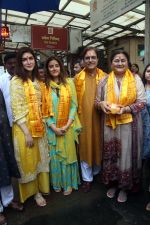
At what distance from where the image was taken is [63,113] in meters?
3.28

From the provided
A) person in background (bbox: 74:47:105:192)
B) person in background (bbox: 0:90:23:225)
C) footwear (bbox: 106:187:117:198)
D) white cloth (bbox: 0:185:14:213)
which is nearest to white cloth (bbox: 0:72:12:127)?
person in background (bbox: 0:90:23:225)

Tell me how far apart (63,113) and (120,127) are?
0.73 meters

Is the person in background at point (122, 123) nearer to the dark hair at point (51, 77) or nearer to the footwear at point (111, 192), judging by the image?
the footwear at point (111, 192)

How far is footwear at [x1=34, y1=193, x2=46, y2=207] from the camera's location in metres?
3.19

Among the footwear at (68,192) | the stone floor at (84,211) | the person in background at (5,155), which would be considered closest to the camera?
the person in background at (5,155)

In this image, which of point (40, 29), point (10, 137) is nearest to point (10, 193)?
point (10, 137)

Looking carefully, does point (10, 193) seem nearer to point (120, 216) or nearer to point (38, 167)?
point (38, 167)

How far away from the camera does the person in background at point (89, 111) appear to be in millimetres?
3391

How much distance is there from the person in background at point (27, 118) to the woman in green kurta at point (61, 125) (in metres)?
0.21

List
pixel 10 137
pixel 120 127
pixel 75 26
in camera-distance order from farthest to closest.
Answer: pixel 75 26 < pixel 120 127 < pixel 10 137

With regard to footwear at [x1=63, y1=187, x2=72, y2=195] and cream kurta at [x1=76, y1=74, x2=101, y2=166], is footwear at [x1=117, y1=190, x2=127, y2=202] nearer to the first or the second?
cream kurta at [x1=76, y1=74, x2=101, y2=166]

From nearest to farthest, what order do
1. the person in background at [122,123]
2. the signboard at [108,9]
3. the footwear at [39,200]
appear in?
1. the person in background at [122,123]
2. the footwear at [39,200]
3. the signboard at [108,9]

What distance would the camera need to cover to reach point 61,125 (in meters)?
3.30

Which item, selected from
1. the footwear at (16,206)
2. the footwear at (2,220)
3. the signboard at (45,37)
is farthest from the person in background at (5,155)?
the signboard at (45,37)
